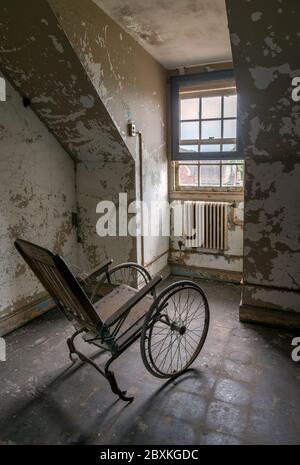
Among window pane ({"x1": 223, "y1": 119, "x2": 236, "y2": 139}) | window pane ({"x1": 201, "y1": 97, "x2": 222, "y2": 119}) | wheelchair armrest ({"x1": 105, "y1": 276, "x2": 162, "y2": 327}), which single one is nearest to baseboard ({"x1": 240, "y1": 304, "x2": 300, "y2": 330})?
wheelchair armrest ({"x1": 105, "y1": 276, "x2": 162, "y2": 327})

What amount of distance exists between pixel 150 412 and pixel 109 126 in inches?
88.2

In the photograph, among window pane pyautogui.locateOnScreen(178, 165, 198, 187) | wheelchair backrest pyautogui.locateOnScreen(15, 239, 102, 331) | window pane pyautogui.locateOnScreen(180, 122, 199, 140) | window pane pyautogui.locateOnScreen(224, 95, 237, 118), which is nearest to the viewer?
wheelchair backrest pyautogui.locateOnScreen(15, 239, 102, 331)

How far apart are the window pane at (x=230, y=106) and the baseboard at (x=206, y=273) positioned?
185 centimetres

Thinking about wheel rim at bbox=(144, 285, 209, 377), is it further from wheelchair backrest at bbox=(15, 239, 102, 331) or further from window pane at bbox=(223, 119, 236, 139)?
Result: window pane at bbox=(223, 119, 236, 139)

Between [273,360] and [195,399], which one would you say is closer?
[195,399]

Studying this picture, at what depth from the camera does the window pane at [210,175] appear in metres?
4.11

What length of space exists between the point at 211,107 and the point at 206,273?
2.00 metres

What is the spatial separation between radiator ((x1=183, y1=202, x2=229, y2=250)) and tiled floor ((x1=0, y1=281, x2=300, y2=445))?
1.42m

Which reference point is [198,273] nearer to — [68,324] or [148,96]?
[68,324]

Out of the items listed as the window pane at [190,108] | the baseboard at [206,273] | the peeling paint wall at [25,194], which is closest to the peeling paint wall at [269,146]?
the baseboard at [206,273]

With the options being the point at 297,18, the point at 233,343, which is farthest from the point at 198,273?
the point at 297,18

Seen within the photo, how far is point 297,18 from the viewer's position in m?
1.93

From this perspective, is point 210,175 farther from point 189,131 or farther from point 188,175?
point 189,131

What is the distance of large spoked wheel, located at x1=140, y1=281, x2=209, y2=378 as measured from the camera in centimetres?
203
